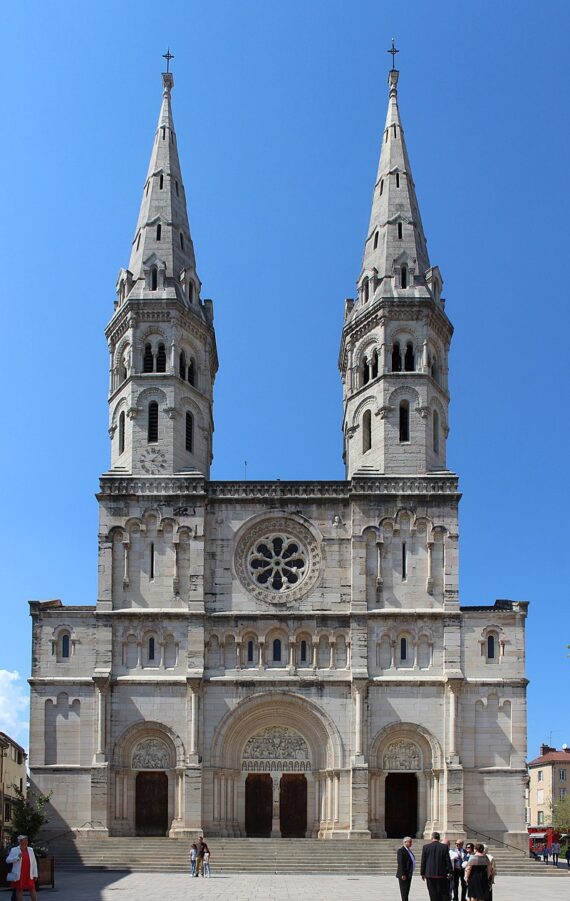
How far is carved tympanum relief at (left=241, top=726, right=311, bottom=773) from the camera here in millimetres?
49312

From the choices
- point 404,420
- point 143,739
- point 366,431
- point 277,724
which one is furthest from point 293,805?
point 404,420

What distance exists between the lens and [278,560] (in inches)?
2000

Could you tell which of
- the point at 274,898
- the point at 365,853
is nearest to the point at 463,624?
the point at 365,853

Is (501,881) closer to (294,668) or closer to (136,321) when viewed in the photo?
(294,668)

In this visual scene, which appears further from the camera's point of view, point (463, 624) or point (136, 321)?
point (136, 321)

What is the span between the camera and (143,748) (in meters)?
48.9

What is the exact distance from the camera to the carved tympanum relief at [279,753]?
4931 cm

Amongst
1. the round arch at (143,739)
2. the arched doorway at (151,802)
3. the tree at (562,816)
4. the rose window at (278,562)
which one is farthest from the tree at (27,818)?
the tree at (562,816)

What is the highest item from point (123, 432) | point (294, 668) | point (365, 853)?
point (123, 432)

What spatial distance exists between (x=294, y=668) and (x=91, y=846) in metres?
10.8

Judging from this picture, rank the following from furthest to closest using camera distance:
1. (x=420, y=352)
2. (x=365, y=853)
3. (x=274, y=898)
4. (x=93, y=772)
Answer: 1. (x=420, y=352)
2. (x=93, y=772)
3. (x=365, y=853)
4. (x=274, y=898)

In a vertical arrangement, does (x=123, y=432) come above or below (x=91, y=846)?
above

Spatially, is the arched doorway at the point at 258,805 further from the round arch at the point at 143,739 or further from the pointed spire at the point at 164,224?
the pointed spire at the point at 164,224

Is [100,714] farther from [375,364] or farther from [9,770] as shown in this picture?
[9,770]
